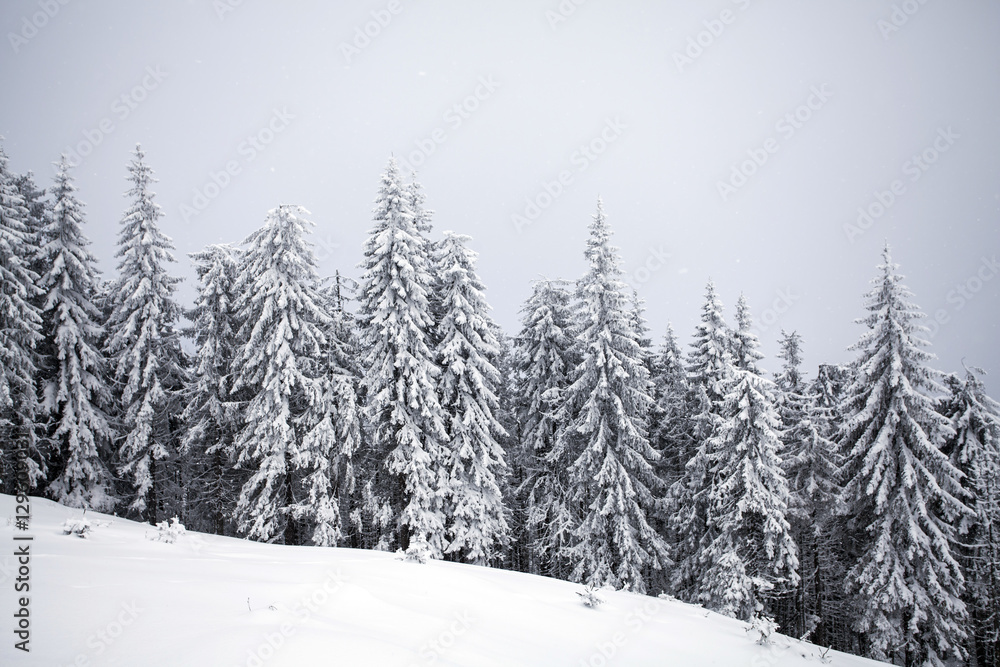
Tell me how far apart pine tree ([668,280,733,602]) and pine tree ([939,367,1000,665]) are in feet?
29.4

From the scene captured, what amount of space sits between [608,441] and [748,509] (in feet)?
19.8

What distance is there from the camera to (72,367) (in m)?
20.4

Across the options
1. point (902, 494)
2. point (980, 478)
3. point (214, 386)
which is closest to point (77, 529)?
point (214, 386)

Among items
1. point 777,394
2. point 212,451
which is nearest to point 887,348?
point 777,394

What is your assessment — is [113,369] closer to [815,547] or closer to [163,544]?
[163,544]

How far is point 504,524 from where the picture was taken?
2073 centimetres

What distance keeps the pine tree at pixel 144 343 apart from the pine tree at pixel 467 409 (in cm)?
1187

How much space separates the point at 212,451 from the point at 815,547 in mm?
27697

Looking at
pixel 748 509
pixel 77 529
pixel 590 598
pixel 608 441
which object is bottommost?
pixel 590 598

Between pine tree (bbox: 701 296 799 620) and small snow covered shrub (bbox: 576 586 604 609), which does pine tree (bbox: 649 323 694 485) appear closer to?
pine tree (bbox: 701 296 799 620)

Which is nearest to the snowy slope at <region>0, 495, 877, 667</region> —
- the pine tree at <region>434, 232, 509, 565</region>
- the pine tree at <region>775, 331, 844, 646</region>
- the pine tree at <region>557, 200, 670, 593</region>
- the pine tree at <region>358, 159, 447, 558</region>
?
the pine tree at <region>358, 159, 447, 558</region>

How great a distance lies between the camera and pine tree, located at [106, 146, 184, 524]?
2103cm

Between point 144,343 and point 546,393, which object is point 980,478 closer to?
point 546,393

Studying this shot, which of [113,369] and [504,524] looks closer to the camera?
[504,524]
